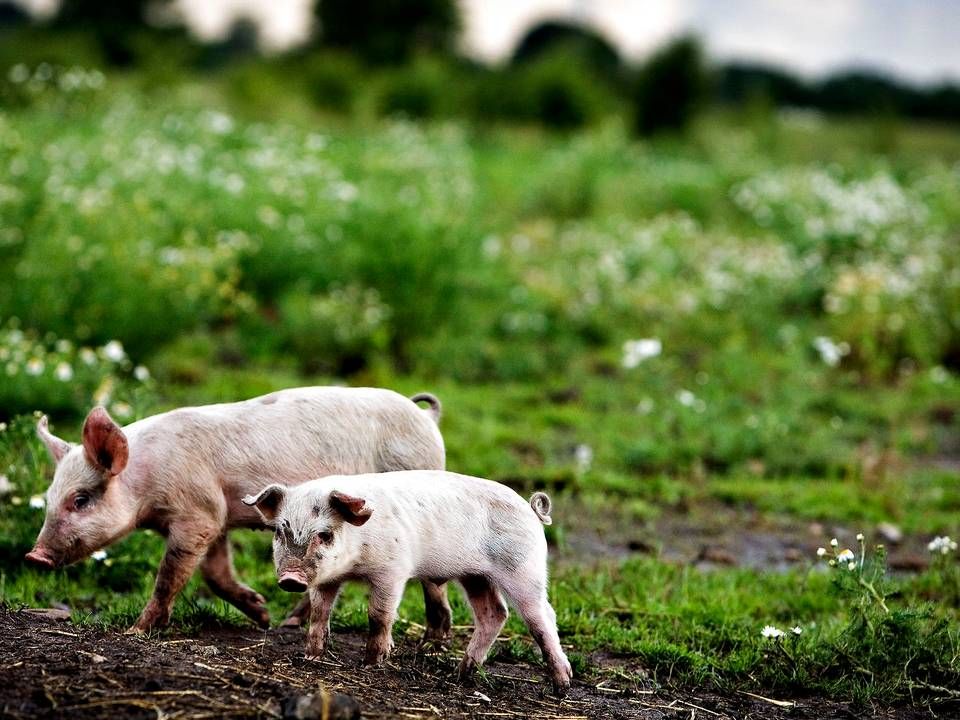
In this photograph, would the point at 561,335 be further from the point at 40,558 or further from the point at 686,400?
the point at 40,558

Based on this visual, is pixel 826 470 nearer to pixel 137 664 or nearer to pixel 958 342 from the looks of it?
pixel 958 342

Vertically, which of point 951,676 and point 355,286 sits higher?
point 951,676

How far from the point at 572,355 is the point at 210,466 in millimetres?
6922

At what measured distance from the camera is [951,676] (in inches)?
184

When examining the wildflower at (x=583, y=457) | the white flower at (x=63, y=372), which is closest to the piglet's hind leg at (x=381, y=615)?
the white flower at (x=63, y=372)

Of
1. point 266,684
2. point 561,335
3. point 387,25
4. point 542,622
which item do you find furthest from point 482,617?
point 387,25

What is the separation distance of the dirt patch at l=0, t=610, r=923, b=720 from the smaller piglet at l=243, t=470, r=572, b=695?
0.14 m

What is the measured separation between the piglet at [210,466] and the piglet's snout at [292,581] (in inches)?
27.8

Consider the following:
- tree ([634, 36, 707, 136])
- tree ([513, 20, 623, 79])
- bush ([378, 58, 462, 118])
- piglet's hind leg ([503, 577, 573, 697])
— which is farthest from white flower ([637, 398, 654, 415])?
tree ([513, 20, 623, 79])

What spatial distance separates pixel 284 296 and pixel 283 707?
7707mm

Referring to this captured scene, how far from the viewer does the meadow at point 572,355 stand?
529cm

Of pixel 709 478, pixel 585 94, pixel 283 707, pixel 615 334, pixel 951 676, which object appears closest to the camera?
pixel 283 707

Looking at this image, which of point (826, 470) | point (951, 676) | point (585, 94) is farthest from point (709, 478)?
point (585, 94)

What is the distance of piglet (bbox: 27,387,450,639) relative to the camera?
161 inches
